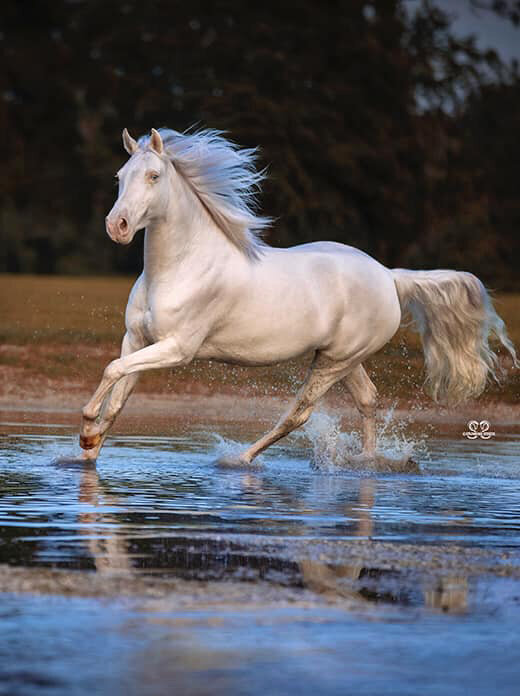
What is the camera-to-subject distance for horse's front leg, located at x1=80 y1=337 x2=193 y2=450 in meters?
9.09

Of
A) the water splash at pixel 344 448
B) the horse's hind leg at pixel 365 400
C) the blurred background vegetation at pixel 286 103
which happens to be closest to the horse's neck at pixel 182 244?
the water splash at pixel 344 448

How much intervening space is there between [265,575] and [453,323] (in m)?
6.23

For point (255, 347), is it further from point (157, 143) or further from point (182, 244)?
point (157, 143)

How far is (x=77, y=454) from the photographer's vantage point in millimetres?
9711

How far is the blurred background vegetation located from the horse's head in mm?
33961

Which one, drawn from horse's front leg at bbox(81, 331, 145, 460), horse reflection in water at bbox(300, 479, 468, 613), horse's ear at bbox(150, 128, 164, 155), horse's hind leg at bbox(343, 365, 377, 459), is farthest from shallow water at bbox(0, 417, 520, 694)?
horse's ear at bbox(150, 128, 164, 155)

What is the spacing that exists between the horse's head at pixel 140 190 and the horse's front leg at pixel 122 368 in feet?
2.25

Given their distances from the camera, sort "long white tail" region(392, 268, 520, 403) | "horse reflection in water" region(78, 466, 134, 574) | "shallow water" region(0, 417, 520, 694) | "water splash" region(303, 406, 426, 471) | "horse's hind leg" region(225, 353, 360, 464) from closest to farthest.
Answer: "shallow water" region(0, 417, 520, 694) < "horse reflection in water" region(78, 466, 134, 574) < "water splash" region(303, 406, 426, 471) < "horse's hind leg" region(225, 353, 360, 464) < "long white tail" region(392, 268, 520, 403)

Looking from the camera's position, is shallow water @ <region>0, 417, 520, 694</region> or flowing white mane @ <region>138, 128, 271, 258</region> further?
flowing white mane @ <region>138, 128, 271, 258</region>

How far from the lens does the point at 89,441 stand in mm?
9234

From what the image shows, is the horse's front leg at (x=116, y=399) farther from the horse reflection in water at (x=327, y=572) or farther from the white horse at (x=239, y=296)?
the horse reflection in water at (x=327, y=572)

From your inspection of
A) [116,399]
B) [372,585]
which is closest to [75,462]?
[116,399]

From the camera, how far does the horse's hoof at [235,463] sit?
983cm

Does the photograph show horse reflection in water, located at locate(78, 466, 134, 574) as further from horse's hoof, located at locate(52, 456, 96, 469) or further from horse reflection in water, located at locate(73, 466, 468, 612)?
horse's hoof, located at locate(52, 456, 96, 469)
